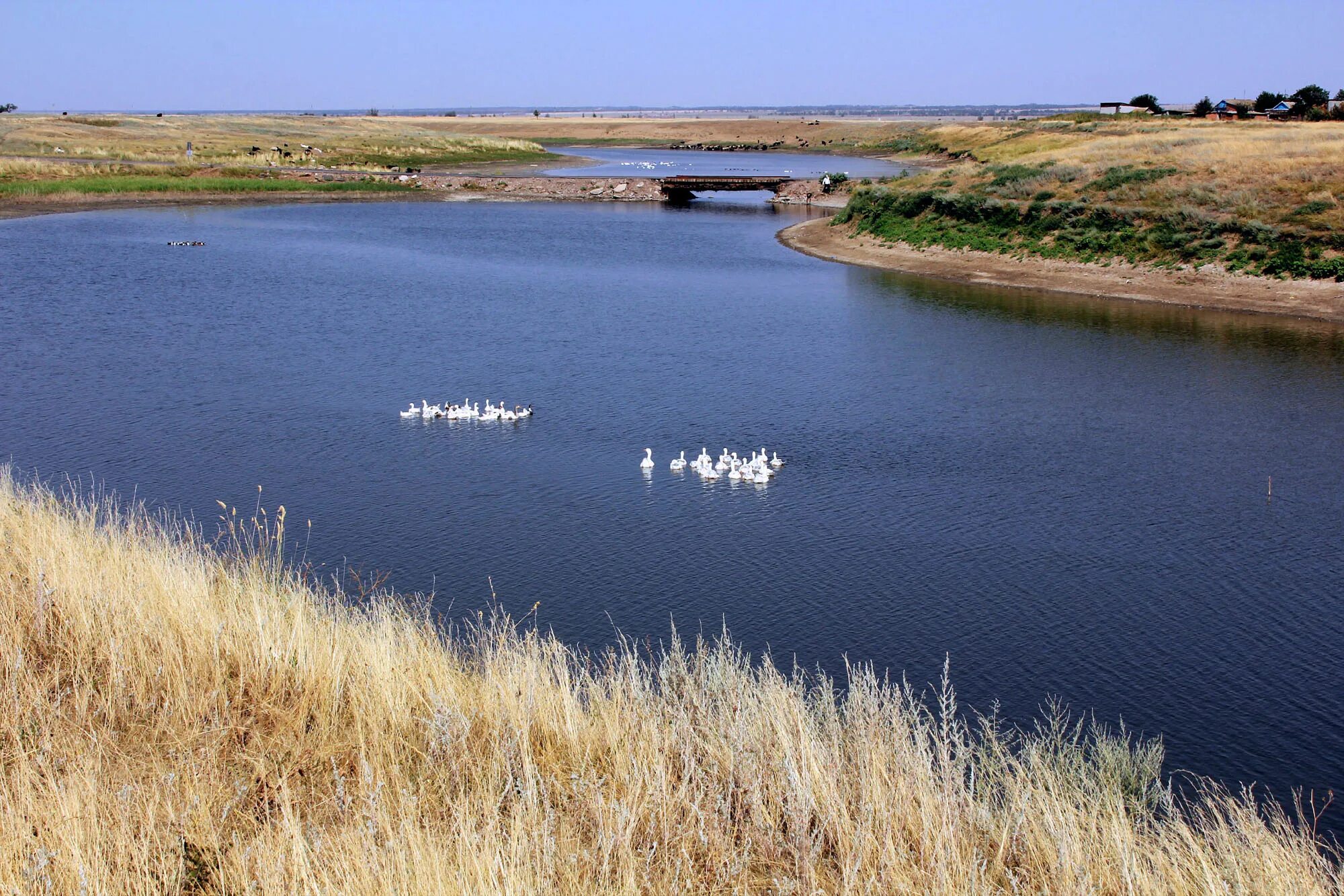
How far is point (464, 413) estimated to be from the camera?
1001 inches

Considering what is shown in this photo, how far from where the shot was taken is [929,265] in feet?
162

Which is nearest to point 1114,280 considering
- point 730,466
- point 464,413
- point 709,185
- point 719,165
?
point 730,466

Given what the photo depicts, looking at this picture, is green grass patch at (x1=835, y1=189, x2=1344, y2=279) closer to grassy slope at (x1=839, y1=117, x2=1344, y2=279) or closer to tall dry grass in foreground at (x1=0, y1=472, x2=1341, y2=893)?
grassy slope at (x1=839, y1=117, x2=1344, y2=279)

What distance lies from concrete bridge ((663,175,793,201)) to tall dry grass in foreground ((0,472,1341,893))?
77.8m

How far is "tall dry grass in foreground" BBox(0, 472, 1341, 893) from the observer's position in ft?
22.5

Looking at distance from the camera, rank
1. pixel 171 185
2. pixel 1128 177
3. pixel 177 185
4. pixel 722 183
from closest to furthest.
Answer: pixel 1128 177 → pixel 171 185 → pixel 177 185 → pixel 722 183

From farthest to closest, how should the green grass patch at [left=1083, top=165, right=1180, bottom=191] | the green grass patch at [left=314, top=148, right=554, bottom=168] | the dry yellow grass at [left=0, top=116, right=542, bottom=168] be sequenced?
the green grass patch at [left=314, top=148, right=554, bottom=168], the dry yellow grass at [left=0, top=116, right=542, bottom=168], the green grass patch at [left=1083, top=165, right=1180, bottom=191]

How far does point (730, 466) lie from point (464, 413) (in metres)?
6.57

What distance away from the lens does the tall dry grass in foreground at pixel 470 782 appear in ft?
22.5

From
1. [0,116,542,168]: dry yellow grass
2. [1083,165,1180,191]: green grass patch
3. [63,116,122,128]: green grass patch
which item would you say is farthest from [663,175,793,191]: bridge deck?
[63,116,122,128]: green grass patch

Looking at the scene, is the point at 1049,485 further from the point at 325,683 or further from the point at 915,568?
the point at 325,683

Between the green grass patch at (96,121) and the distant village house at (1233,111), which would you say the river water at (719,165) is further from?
the green grass patch at (96,121)

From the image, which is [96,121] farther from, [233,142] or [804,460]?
[804,460]

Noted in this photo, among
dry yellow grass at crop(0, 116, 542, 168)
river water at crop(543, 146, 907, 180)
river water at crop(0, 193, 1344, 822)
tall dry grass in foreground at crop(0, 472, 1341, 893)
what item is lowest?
river water at crop(0, 193, 1344, 822)
